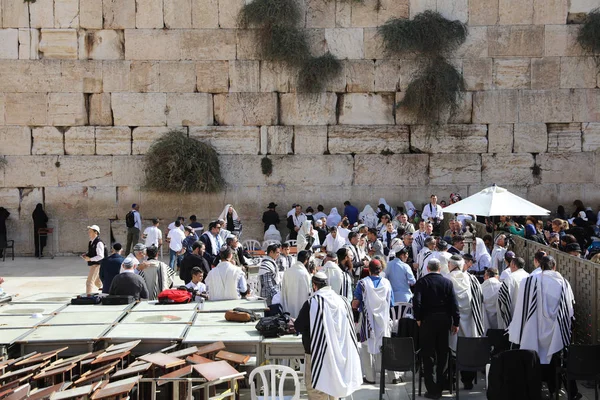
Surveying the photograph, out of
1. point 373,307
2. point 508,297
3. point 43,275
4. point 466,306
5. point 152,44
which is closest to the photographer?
point 373,307

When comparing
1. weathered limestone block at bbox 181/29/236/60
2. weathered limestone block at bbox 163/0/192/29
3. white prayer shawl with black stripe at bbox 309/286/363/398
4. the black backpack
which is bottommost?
white prayer shawl with black stripe at bbox 309/286/363/398

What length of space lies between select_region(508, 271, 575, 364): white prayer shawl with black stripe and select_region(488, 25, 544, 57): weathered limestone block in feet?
36.3

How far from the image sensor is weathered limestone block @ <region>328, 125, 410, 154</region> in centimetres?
1761

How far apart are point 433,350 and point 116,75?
12128 millimetres

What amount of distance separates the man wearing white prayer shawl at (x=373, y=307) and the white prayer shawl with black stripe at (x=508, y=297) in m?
1.30

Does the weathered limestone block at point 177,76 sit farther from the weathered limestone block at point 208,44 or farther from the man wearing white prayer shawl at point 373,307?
the man wearing white prayer shawl at point 373,307

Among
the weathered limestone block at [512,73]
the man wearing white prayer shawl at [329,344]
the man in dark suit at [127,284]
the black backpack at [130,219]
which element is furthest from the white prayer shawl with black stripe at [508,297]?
the weathered limestone block at [512,73]

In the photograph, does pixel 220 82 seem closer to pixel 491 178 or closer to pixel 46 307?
pixel 491 178

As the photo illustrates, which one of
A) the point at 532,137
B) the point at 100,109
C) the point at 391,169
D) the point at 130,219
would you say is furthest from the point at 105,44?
the point at 532,137

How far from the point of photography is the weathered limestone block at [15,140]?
17438 millimetres

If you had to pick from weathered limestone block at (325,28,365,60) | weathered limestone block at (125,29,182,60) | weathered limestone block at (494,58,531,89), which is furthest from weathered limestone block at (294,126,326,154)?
weathered limestone block at (494,58,531,89)

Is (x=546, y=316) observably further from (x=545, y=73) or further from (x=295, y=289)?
(x=545, y=73)

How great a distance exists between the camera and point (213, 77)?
17.5 meters

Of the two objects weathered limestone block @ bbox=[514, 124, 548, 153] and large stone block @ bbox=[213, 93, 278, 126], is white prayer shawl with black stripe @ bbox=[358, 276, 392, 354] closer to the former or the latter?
large stone block @ bbox=[213, 93, 278, 126]
